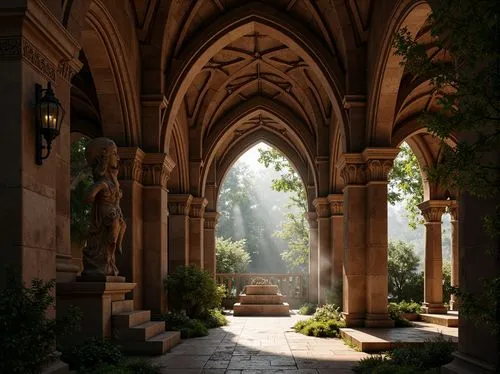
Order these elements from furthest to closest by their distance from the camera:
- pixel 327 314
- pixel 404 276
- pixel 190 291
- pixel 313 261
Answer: pixel 404 276 → pixel 313 261 → pixel 190 291 → pixel 327 314

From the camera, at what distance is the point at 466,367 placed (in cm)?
664

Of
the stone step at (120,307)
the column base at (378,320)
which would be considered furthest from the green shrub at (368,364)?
the column base at (378,320)

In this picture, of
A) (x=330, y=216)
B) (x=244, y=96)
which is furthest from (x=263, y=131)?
(x=330, y=216)

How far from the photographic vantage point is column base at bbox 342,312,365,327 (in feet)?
48.4

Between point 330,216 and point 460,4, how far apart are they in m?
17.7

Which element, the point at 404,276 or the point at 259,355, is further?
the point at 404,276

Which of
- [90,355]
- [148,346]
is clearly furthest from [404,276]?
[90,355]

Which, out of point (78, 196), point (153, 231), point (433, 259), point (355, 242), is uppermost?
point (78, 196)

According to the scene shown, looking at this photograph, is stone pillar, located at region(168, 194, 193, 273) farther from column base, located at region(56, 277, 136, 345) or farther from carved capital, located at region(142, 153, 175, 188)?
column base, located at region(56, 277, 136, 345)

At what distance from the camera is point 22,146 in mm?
6562

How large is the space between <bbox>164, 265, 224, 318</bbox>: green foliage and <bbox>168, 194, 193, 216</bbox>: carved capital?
13.6ft

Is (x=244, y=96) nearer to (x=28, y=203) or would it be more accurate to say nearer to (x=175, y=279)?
(x=175, y=279)

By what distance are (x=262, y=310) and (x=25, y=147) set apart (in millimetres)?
17804

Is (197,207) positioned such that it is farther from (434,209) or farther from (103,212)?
(103,212)
